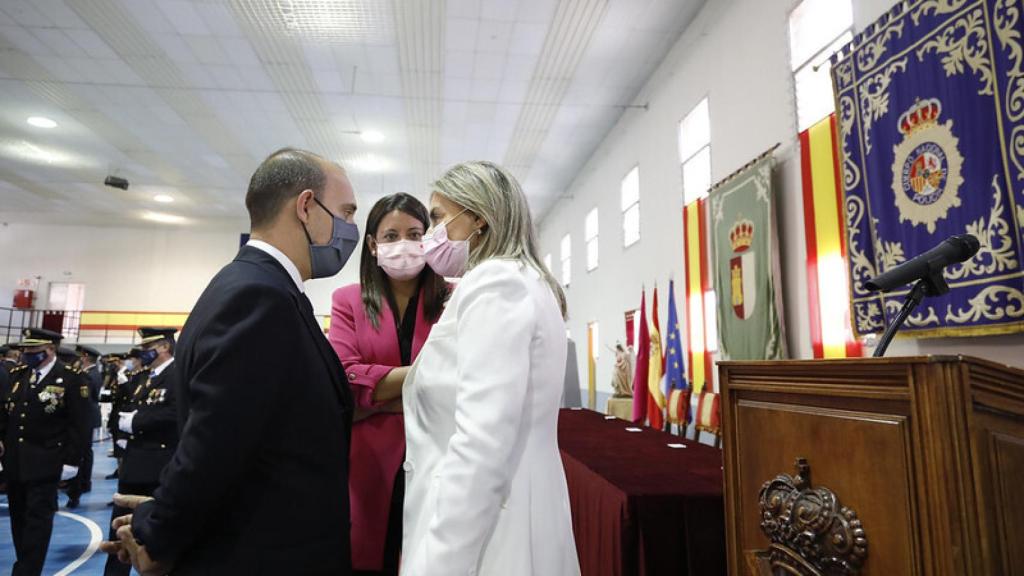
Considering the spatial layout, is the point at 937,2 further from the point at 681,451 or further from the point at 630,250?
the point at 630,250

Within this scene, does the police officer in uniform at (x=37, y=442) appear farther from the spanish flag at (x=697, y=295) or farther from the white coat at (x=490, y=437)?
the spanish flag at (x=697, y=295)

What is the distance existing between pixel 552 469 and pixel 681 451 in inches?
66.7

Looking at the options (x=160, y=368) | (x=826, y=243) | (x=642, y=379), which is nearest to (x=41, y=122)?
(x=160, y=368)

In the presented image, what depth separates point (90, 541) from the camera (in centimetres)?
427

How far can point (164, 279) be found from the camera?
15.1m

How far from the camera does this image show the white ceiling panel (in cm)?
562

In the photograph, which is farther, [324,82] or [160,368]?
[324,82]

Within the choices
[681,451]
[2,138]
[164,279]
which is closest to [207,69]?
[2,138]

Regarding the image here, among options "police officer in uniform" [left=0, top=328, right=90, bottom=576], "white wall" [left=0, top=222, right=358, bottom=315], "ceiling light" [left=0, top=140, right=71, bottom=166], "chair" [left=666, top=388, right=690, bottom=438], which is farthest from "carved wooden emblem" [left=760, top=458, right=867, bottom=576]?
"white wall" [left=0, top=222, right=358, bottom=315]

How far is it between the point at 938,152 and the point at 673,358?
3.52 meters

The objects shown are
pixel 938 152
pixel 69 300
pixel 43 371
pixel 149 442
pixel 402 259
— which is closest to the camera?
pixel 402 259

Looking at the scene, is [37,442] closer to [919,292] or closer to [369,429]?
[369,429]

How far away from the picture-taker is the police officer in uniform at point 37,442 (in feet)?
10.3

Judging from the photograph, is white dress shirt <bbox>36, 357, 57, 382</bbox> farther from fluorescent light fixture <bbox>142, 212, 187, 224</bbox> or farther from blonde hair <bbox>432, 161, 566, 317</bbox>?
fluorescent light fixture <bbox>142, 212, 187, 224</bbox>
